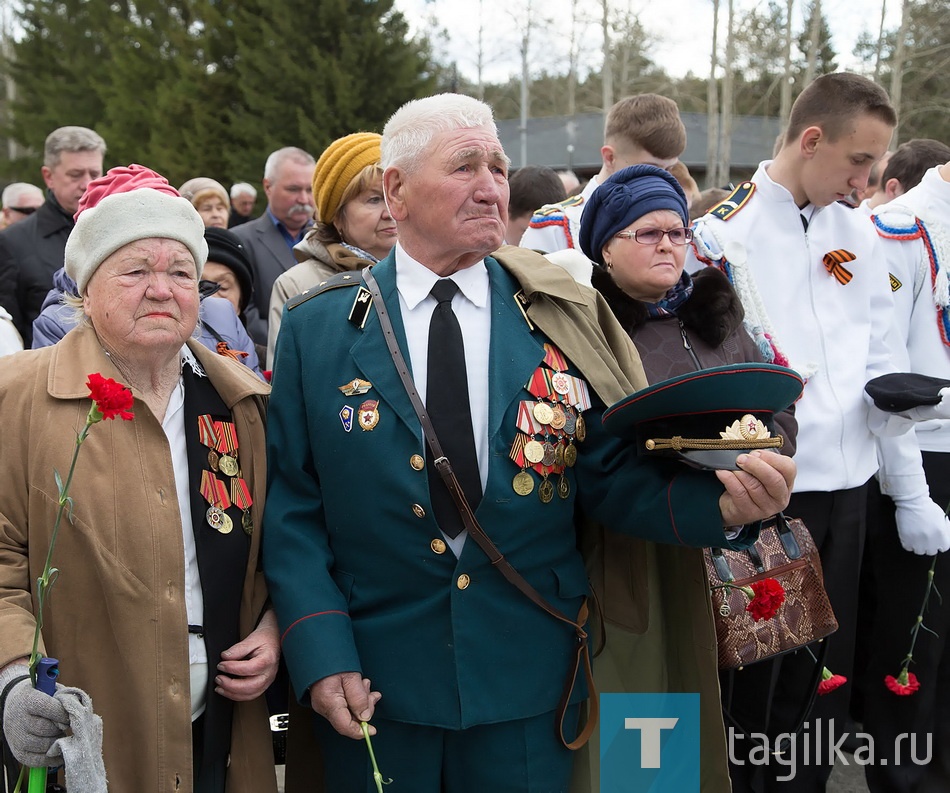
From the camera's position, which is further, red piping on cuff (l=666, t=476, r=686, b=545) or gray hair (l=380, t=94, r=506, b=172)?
gray hair (l=380, t=94, r=506, b=172)

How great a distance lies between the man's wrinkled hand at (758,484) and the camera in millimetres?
1994

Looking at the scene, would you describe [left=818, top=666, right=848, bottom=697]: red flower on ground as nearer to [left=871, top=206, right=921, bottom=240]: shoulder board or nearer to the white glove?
the white glove

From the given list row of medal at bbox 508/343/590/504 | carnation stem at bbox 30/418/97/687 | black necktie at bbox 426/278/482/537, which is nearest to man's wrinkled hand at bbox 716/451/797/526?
row of medal at bbox 508/343/590/504

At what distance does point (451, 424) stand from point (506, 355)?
0.71ft

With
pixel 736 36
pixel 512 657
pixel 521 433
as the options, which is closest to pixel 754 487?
pixel 521 433

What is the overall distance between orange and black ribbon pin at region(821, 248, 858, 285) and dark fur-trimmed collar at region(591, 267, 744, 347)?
629mm

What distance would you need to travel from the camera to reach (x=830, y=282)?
3570 mm

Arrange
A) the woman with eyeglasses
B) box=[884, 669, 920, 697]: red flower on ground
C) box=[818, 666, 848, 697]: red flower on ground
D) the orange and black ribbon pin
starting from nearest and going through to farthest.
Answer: the woman with eyeglasses, box=[818, 666, 848, 697]: red flower on ground, the orange and black ribbon pin, box=[884, 669, 920, 697]: red flower on ground

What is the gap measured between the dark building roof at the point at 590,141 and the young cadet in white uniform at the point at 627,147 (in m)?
27.1

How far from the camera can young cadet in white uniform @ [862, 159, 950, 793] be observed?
399cm

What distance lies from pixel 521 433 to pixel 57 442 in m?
1.02

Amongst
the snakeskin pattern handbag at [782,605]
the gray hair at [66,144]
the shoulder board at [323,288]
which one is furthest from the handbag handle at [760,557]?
the gray hair at [66,144]

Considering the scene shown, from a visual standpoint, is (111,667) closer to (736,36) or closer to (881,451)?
(881,451)

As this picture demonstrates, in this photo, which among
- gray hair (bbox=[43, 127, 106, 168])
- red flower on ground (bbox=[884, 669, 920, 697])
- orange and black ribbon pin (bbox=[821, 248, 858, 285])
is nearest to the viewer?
orange and black ribbon pin (bbox=[821, 248, 858, 285])
